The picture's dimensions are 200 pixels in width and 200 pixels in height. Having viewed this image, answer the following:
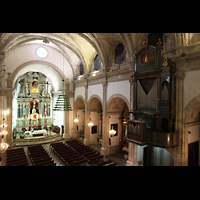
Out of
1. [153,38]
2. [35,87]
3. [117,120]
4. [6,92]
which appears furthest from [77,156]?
[35,87]

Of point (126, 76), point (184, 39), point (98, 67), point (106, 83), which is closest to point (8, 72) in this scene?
point (98, 67)

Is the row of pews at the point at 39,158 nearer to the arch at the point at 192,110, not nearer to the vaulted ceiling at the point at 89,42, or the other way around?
the vaulted ceiling at the point at 89,42

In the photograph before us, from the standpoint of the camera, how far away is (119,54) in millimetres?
14062

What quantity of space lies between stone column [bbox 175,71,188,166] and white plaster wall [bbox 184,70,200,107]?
0.67 ft

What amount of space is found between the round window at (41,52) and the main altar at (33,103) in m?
8.28

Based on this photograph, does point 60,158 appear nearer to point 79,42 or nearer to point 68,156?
point 68,156

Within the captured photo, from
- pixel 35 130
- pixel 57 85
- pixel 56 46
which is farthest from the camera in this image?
pixel 35 130

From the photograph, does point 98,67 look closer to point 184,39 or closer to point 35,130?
point 184,39

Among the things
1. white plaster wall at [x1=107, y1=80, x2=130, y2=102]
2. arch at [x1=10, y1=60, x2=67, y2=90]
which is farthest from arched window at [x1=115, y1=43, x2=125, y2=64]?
arch at [x1=10, y1=60, x2=67, y2=90]

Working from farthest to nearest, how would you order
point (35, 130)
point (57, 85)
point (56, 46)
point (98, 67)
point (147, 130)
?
point (35, 130), point (57, 85), point (56, 46), point (98, 67), point (147, 130)

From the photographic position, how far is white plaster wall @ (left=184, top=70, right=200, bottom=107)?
8.16 meters

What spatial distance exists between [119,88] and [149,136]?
5406 millimetres

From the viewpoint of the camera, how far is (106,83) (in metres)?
14.9

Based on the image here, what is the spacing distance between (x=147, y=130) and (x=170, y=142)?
1.37 meters
